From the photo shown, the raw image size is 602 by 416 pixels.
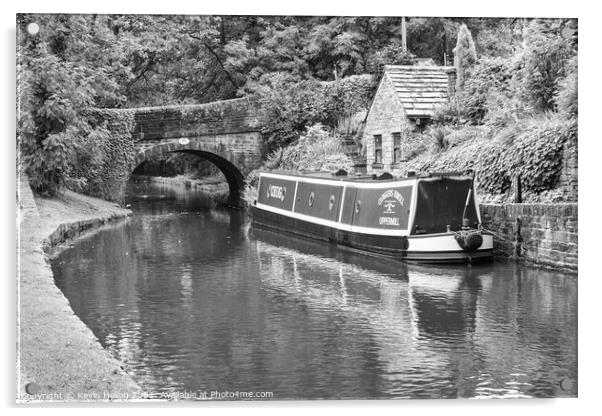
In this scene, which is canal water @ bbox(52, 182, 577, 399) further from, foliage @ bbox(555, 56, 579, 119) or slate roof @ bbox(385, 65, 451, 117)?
slate roof @ bbox(385, 65, 451, 117)

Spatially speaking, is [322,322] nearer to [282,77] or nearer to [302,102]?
[282,77]

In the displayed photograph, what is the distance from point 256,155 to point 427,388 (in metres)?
20.7

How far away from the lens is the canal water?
8352mm

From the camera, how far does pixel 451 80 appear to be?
72.0ft

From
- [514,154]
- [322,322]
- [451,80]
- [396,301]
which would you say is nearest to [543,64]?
[514,154]

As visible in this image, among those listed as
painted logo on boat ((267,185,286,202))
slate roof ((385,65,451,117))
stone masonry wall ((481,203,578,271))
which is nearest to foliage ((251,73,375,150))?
slate roof ((385,65,451,117))

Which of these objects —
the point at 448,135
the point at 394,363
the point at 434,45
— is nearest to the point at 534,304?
the point at 394,363

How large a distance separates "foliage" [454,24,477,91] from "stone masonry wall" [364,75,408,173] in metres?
1.50

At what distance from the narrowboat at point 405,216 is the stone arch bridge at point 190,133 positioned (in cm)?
791

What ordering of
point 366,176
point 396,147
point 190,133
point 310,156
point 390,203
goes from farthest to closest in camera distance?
1. point 190,133
2. point 310,156
3. point 396,147
4. point 366,176
5. point 390,203

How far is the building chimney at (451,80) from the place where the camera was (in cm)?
2173

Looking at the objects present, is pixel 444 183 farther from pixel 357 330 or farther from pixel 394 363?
pixel 394 363

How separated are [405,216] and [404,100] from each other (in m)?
6.42

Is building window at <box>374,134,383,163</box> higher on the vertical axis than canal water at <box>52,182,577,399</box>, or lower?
higher
